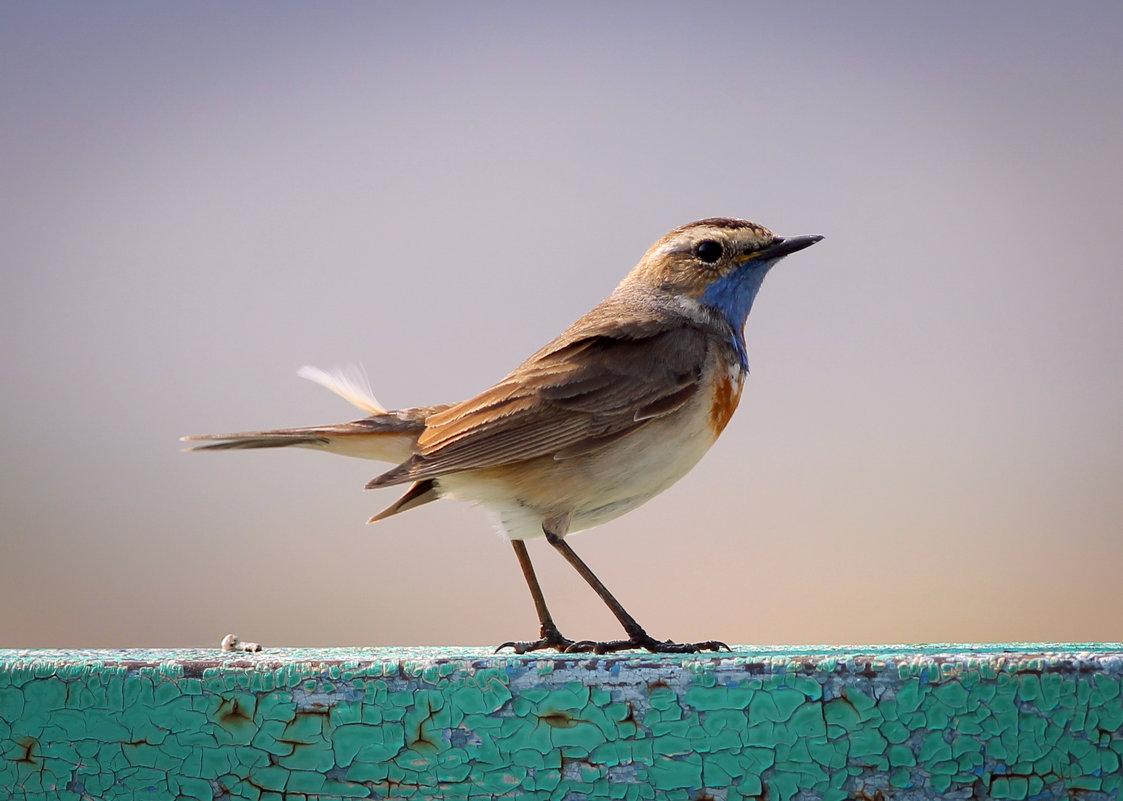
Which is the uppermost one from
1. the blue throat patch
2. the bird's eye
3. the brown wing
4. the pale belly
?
the bird's eye

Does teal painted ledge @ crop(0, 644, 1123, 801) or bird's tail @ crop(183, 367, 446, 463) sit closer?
teal painted ledge @ crop(0, 644, 1123, 801)

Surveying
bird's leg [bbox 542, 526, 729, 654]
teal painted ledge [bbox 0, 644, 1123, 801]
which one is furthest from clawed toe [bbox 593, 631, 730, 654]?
teal painted ledge [bbox 0, 644, 1123, 801]

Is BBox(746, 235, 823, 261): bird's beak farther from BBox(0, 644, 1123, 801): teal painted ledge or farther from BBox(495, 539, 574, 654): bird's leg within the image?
BBox(0, 644, 1123, 801): teal painted ledge

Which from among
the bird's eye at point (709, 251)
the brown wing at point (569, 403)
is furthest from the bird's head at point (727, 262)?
the brown wing at point (569, 403)

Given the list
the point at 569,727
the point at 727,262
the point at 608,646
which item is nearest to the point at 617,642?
the point at 608,646

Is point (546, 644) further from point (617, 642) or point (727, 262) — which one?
point (727, 262)

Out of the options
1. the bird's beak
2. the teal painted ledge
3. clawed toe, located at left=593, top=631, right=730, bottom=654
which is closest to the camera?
the teal painted ledge

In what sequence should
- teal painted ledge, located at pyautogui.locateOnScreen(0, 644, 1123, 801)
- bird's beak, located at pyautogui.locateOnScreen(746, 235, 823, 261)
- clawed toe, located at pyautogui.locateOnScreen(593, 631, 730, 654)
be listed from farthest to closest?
bird's beak, located at pyautogui.locateOnScreen(746, 235, 823, 261) → clawed toe, located at pyautogui.locateOnScreen(593, 631, 730, 654) → teal painted ledge, located at pyautogui.locateOnScreen(0, 644, 1123, 801)

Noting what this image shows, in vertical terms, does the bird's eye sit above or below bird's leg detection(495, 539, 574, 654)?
above
